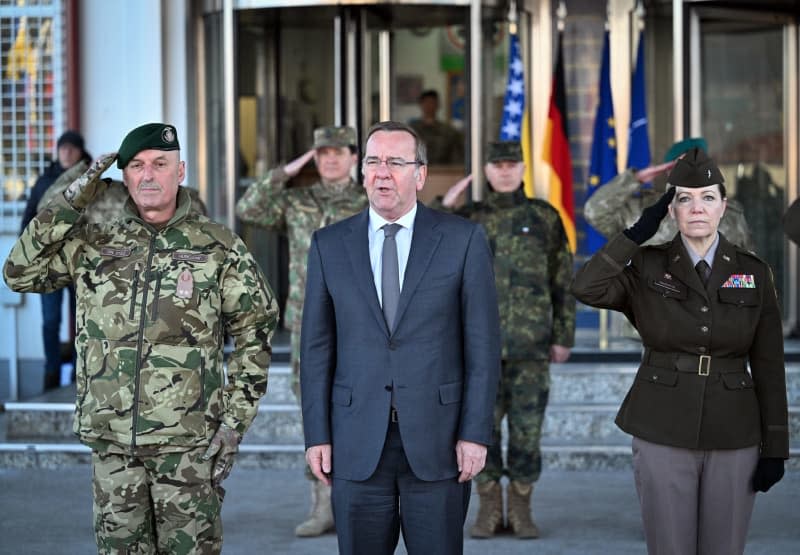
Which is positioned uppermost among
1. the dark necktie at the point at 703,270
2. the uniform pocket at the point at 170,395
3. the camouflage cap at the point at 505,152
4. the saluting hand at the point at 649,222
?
the camouflage cap at the point at 505,152

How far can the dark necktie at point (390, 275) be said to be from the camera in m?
3.84

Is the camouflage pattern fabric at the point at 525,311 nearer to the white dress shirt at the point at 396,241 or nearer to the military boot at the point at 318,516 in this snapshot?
the military boot at the point at 318,516

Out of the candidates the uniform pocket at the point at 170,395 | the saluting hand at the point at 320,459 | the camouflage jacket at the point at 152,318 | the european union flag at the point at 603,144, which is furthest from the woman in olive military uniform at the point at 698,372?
the european union flag at the point at 603,144

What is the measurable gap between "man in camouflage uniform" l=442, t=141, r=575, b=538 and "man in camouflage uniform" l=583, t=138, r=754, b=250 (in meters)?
0.22

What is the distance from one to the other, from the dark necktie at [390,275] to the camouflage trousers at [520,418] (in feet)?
8.26

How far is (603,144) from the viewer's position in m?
9.77

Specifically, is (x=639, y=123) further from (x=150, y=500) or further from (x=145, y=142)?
→ (x=150, y=500)

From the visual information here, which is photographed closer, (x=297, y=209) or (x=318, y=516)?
(x=318, y=516)

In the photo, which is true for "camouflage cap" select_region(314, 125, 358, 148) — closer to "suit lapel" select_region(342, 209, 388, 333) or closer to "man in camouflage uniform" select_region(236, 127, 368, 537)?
"man in camouflage uniform" select_region(236, 127, 368, 537)

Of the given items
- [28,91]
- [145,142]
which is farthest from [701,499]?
[28,91]

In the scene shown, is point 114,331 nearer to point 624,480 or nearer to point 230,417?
point 230,417

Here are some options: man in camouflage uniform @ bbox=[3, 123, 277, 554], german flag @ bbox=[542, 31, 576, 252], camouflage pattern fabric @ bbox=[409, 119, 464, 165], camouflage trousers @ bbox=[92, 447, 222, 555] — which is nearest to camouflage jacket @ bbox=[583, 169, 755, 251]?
man in camouflage uniform @ bbox=[3, 123, 277, 554]

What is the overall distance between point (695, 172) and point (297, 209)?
278cm

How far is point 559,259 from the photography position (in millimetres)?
6461
